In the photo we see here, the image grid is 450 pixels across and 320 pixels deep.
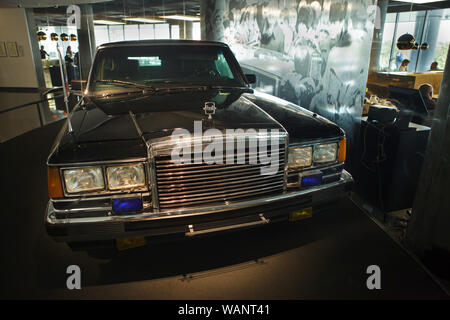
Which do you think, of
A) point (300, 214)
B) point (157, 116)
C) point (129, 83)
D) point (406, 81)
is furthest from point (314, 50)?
point (406, 81)

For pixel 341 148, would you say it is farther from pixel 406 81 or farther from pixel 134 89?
pixel 406 81

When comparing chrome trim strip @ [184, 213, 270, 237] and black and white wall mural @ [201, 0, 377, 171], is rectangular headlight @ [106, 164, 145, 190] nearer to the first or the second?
chrome trim strip @ [184, 213, 270, 237]

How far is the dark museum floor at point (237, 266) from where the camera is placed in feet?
6.67

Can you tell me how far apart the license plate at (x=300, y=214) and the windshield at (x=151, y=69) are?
148 centimetres

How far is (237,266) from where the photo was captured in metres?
2.26

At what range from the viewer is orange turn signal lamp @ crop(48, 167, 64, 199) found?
1.71 m

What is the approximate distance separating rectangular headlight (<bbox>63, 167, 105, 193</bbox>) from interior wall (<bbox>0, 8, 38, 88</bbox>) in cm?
1267

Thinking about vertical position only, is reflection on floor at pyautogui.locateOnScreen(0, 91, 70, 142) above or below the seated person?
below

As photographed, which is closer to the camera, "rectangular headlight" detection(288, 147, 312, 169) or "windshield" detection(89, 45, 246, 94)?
A: "rectangular headlight" detection(288, 147, 312, 169)

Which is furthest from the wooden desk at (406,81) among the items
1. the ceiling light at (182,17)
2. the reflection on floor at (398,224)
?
the reflection on floor at (398,224)

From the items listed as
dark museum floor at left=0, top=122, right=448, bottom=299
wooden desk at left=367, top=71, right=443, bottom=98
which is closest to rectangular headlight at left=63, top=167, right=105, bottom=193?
dark museum floor at left=0, top=122, right=448, bottom=299

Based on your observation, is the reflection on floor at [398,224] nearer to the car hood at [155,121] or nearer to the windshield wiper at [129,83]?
the car hood at [155,121]
